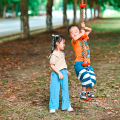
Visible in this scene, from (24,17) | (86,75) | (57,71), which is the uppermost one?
(24,17)

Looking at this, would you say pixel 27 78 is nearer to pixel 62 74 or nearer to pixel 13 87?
pixel 13 87

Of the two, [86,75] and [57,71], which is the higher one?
[57,71]

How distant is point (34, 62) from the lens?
394 inches

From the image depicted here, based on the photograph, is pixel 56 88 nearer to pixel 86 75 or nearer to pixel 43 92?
pixel 86 75

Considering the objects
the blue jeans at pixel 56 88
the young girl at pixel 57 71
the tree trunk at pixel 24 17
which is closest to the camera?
the young girl at pixel 57 71

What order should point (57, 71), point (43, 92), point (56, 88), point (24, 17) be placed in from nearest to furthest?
point (57, 71), point (56, 88), point (43, 92), point (24, 17)

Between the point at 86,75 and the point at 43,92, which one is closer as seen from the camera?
the point at 86,75

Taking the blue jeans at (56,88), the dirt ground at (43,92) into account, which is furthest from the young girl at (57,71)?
the dirt ground at (43,92)

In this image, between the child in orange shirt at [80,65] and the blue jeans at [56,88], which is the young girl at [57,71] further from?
the child in orange shirt at [80,65]

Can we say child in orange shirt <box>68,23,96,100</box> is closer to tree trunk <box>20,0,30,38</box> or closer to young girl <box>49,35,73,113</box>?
young girl <box>49,35,73,113</box>

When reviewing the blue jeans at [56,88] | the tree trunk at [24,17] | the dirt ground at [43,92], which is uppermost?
the tree trunk at [24,17]

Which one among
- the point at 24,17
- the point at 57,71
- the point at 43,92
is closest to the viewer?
the point at 57,71

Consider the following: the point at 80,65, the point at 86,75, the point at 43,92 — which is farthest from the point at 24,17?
the point at 86,75

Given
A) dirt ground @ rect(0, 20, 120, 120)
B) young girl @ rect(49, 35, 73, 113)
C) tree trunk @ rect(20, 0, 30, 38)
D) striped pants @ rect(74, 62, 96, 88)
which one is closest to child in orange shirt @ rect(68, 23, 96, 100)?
striped pants @ rect(74, 62, 96, 88)
